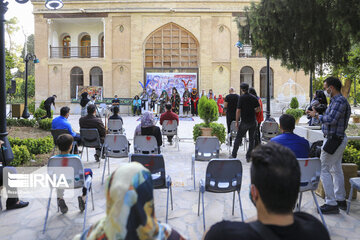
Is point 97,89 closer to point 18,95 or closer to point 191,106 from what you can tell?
point 191,106

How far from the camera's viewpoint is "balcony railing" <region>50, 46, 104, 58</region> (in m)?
26.5

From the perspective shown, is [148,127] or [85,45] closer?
[148,127]

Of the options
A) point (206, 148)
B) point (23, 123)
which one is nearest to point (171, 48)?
point (23, 123)

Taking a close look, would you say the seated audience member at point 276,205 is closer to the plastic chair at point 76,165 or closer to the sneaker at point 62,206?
the plastic chair at point 76,165

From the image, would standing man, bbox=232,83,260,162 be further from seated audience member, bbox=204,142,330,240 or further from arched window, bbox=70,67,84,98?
arched window, bbox=70,67,84,98

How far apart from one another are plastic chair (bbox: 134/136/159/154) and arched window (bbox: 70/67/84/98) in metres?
21.0

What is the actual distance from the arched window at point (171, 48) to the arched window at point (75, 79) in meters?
5.42

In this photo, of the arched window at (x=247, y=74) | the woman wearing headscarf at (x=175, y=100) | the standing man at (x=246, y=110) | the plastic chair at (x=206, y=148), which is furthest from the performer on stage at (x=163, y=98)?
the plastic chair at (x=206, y=148)

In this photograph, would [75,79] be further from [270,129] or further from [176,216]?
[176,216]

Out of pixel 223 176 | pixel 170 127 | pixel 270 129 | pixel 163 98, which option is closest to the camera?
pixel 223 176

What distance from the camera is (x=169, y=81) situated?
2428 centimetres

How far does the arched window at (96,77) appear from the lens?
25.4 meters

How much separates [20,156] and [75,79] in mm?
19756

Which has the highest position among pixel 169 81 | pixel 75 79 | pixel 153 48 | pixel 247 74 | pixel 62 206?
pixel 153 48
